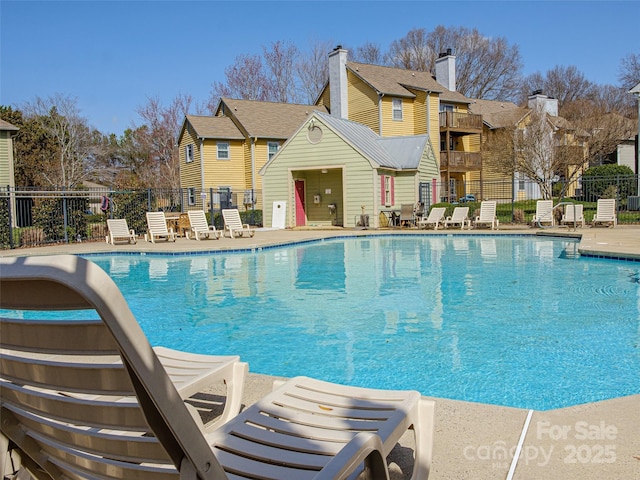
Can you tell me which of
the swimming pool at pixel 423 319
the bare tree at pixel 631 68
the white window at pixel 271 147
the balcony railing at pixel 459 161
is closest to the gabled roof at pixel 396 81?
the balcony railing at pixel 459 161

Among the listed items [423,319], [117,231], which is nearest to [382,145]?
[117,231]

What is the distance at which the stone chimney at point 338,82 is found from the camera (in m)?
30.5

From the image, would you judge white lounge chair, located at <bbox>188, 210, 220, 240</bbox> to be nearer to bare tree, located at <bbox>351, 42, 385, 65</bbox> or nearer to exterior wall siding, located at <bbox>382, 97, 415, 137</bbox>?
exterior wall siding, located at <bbox>382, 97, 415, 137</bbox>

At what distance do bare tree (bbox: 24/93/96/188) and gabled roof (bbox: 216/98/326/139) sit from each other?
1337 cm

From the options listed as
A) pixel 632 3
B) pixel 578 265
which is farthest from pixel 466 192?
pixel 578 265

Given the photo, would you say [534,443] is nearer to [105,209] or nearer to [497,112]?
[105,209]

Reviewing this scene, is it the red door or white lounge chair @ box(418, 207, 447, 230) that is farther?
the red door

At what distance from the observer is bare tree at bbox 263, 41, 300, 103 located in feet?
142

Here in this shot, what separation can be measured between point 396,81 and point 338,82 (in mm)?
3400

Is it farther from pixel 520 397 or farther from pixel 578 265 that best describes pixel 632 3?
pixel 520 397

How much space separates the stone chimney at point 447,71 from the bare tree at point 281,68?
1292 centimetres

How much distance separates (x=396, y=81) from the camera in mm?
31266

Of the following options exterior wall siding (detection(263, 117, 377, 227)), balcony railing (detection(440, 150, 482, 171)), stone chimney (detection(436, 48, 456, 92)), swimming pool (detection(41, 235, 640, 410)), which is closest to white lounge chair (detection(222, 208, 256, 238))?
exterior wall siding (detection(263, 117, 377, 227))

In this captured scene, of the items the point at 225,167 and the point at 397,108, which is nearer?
the point at 397,108
